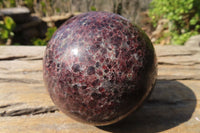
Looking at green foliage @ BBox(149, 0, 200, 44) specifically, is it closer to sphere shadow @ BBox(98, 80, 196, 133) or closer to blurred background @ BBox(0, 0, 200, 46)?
blurred background @ BBox(0, 0, 200, 46)

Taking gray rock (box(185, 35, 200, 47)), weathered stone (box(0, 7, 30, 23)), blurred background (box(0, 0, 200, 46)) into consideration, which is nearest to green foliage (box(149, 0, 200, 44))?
blurred background (box(0, 0, 200, 46))

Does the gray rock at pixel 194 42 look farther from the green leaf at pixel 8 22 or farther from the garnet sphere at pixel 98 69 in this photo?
the green leaf at pixel 8 22

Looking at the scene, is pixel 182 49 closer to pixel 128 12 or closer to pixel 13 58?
pixel 13 58

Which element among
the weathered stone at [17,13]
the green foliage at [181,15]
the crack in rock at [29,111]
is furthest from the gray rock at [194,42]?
the weathered stone at [17,13]

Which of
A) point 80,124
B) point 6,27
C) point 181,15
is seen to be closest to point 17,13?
point 6,27

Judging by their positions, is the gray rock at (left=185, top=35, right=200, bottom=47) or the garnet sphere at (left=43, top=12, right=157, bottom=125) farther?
the gray rock at (left=185, top=35, right=200, bottom=47)

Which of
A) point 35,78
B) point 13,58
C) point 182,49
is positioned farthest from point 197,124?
point 13,58
